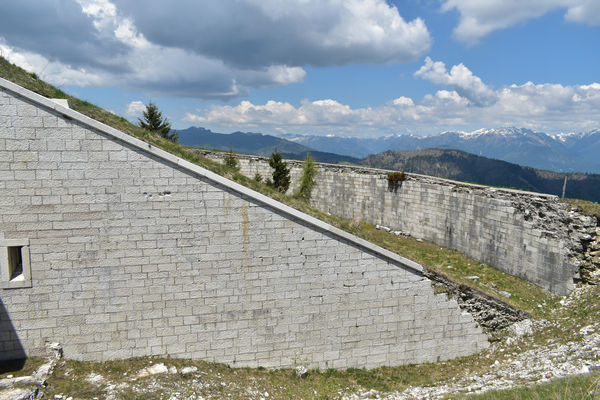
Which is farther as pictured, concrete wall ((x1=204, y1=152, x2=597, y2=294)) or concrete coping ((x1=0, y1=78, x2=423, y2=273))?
concrete wall ((x1=204, y1=152, x2=597, y2=294))

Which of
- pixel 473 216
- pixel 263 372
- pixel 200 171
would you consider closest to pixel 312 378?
pixel 263 372

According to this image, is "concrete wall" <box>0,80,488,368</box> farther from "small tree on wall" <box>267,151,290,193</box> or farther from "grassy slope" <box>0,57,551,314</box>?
"small tree on wall" <box>267,151,290,193</box>

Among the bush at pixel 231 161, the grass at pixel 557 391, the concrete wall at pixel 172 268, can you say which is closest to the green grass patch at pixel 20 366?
the concrete wall at pixel 172 268

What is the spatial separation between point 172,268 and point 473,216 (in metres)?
14.4

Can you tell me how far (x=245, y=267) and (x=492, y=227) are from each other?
12.2 m

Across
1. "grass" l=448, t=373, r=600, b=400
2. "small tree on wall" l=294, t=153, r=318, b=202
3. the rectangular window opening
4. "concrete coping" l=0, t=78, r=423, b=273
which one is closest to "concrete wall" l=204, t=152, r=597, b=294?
"small tree on wall" l=294, t=153, r=318, b=202

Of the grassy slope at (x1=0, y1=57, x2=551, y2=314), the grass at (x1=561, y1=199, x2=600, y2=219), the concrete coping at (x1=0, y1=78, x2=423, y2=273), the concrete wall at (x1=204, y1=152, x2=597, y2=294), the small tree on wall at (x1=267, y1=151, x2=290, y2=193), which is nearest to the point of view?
the concrete coping at (x1=0, y1=78, x2=423, y2=273)

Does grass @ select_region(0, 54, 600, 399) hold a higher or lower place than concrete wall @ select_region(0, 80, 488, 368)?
lower


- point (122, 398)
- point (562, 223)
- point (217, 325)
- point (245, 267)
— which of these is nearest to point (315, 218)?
point (245, 267)

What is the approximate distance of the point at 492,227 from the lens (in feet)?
50.1

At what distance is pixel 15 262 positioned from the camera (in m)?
8.52

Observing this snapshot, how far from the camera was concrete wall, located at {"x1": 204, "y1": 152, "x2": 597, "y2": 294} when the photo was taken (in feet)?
41.0

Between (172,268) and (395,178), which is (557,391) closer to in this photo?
(172,268)

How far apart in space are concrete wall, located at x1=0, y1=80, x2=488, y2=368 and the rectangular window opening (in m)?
0.37
